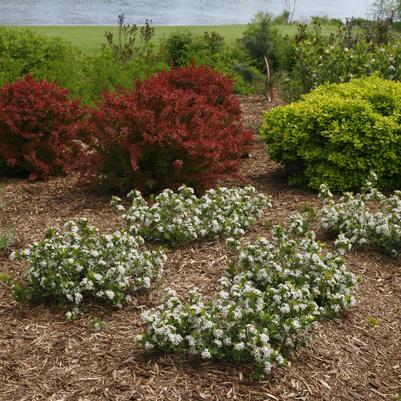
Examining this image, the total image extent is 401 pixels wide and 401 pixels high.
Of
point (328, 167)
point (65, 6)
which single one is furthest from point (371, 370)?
point (65, 6)

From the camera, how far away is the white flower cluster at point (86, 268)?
4652 mm

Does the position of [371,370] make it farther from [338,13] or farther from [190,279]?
[338,13]

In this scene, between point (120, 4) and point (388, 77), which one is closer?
point (388, 77)

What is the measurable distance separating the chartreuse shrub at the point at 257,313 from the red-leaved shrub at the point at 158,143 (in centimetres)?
218

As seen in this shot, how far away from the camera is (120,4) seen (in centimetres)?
3456

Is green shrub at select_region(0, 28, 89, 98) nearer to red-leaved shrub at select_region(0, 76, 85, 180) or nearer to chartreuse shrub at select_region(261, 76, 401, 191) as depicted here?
red-leaved shrub at select_region(0, 76, 85, 180)

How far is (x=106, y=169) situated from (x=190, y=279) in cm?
238

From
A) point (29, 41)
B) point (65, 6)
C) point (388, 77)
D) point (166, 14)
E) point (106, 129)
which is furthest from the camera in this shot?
point (65, 6)

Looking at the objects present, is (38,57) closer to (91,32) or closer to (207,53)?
(207,53)

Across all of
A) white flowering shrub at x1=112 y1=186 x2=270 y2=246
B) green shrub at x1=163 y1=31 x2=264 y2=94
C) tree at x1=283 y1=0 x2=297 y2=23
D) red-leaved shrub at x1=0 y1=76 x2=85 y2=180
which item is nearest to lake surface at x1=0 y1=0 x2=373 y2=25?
tree at x1=283 y1=0 x2=297 y2=23

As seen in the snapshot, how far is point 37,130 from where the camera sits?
798 centimetres

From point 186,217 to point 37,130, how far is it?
9.26ft

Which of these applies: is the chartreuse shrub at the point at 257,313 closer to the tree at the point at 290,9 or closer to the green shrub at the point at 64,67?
the green shrub at the point at 64,67

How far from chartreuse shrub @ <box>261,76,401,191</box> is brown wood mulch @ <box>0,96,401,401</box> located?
1912 millimetres
